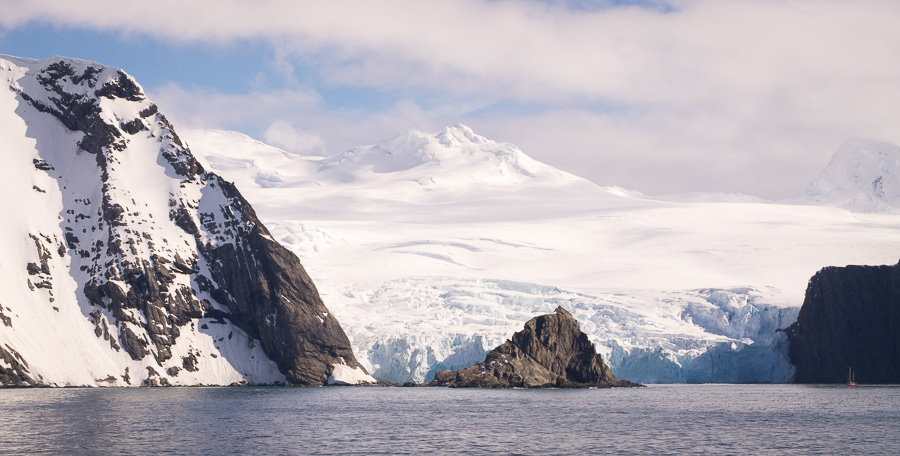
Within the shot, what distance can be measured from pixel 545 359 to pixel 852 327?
51406 mm

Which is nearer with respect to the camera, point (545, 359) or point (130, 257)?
point (545, 359)

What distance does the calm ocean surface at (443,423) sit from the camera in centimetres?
7225

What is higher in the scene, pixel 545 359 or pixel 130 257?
pixel 130 257

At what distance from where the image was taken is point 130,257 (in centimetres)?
15250

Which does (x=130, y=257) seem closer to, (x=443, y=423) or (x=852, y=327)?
(x=443, y=423)

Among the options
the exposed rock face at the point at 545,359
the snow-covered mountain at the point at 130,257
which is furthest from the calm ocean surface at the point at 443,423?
→ the snow-covered mountain at the point at 130,257

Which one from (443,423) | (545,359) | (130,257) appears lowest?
(443,423)

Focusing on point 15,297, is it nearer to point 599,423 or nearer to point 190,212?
point 190,212

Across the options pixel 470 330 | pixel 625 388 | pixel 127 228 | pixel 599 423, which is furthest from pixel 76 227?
pixel 599 423

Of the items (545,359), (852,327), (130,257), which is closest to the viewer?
(545,359)

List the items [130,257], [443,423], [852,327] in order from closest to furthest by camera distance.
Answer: [443,423]
[130,257]
[852,327]

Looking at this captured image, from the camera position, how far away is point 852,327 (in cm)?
16238

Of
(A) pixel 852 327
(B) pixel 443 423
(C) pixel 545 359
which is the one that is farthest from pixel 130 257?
(A) pixel 852 327

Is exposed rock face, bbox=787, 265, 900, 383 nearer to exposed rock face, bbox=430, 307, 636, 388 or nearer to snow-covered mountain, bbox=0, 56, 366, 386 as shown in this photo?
exposed rock face, bbox=430, 307, 636, 388
